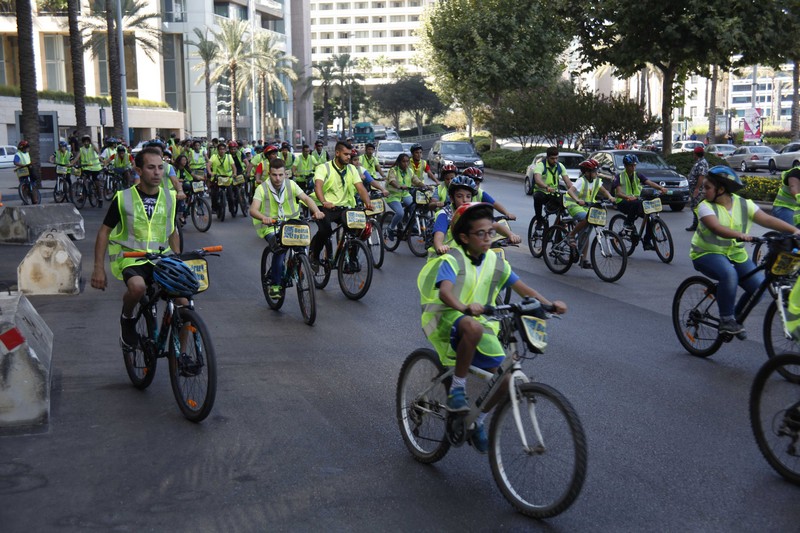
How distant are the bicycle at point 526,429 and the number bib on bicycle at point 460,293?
0.11 meters

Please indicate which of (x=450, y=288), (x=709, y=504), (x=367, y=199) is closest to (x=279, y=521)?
(x=450, y=288)

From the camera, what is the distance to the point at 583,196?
44.6 feet

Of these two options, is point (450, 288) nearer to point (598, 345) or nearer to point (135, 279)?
point (135, 279)

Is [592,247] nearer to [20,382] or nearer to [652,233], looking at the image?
[652,233]

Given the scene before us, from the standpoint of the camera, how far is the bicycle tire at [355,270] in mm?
11328

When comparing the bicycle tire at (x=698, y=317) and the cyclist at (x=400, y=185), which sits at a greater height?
the cyclist at (x=400, y=185)

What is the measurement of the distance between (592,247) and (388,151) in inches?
1331

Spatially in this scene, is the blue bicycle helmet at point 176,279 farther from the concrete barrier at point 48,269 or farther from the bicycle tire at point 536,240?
the bicycle tire at point 536,240

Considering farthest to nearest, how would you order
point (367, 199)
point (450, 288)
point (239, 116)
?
point (239, 116), point (367, 199), point (450, 288)

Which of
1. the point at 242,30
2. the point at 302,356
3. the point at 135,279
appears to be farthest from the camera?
the point at 242,30

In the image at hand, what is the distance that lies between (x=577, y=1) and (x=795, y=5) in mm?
6809

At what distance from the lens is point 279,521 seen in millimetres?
4703

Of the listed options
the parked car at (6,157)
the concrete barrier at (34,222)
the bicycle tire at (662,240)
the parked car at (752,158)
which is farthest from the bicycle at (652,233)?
the parked car at (6,157)

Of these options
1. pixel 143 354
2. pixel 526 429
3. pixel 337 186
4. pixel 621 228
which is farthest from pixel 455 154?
pixel 526 429
